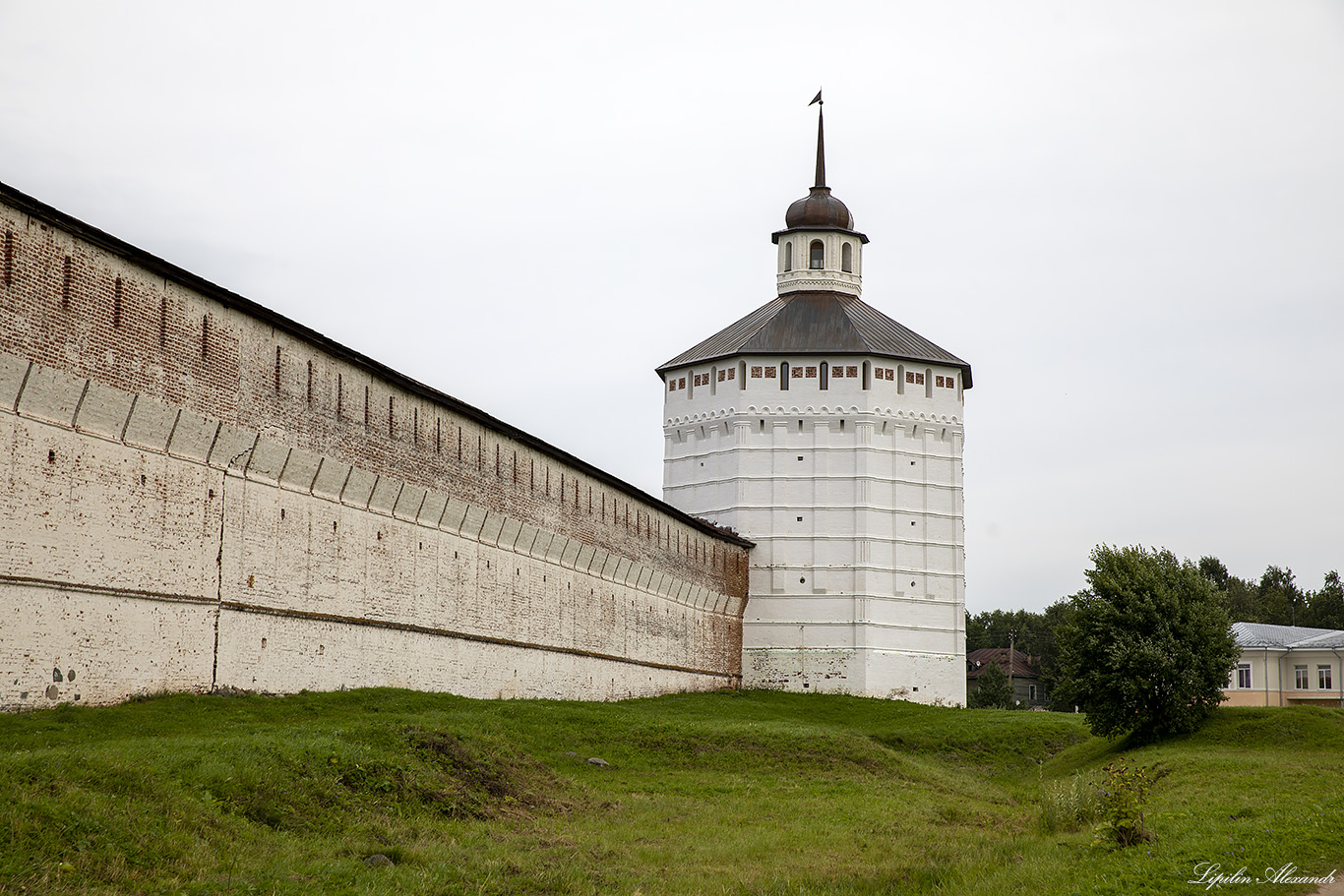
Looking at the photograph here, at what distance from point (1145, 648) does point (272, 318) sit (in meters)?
18.8

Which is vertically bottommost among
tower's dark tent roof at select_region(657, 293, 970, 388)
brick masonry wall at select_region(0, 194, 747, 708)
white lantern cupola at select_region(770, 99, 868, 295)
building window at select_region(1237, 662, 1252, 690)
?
building window at select_region(1237, 662, 1252, 690)

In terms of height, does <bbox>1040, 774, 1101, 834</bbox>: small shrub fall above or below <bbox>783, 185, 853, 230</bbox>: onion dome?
below

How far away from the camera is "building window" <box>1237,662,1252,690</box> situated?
54.6 metres

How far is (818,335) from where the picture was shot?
166 feet

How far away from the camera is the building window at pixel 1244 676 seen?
54625mm

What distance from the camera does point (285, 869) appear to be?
A: 12.5 m

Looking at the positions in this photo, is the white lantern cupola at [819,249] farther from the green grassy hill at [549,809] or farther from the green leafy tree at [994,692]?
the green grassy hill at [549,809]

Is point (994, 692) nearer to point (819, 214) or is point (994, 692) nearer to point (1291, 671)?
point (1291, 671)

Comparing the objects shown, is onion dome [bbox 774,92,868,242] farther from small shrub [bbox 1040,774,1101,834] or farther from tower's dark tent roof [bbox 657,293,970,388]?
small shrub [bbox 1040,774,1101,834]

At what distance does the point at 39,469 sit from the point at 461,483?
37.8 ft

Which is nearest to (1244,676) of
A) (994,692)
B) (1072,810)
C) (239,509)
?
(994,692)

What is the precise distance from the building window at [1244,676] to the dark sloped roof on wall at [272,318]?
30983 mm

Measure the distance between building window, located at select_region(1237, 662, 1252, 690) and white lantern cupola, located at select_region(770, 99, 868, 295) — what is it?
21.8 m

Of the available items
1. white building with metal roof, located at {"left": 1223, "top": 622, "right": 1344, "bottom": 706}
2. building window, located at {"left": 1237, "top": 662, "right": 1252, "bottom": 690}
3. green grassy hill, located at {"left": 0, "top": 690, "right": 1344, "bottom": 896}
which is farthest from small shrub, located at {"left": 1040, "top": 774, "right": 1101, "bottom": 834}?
building window, located at {"left": 1237, "top": 662, "right": 1252, "bottom": 690}
